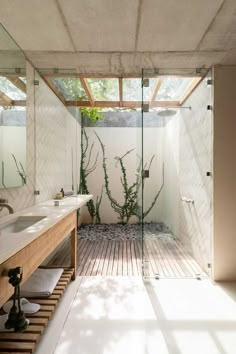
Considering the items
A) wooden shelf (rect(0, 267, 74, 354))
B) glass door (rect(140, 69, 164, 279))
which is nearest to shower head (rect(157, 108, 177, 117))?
glass door (rect(140, 69, 164, 279))

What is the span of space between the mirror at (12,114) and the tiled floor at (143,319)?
1.25 m

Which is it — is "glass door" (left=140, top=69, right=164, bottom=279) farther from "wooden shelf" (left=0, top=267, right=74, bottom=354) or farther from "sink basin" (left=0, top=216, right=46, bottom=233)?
"sink basin" (left=0, top=216, right=46, bottom=233)

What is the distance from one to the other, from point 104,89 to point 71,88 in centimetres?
58

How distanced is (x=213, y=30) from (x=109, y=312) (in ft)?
8.50

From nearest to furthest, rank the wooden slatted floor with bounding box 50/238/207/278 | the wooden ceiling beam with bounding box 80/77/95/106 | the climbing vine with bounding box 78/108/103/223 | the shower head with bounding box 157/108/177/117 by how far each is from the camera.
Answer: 1. the wooden slatted floor with bounding box 50/238/207/278
2. the wooden ceiling beam with bounding box 80/77/95/106
3. the shower head with bounding box 157/108/177/117
4. the climbing vine with bounding box 78/108/103/223

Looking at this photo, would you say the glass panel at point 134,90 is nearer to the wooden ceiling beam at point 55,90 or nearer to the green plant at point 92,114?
the wooden ceiling beam at point 55,90

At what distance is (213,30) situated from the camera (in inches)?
80.0

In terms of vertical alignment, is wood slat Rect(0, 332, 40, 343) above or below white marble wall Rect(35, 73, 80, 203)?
below

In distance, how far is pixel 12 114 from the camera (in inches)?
82.0

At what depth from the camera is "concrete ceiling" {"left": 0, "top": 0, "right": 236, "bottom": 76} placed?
177 cm

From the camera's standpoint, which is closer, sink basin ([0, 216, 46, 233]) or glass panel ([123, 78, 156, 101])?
sink basin ([0, 216, 46, 233])

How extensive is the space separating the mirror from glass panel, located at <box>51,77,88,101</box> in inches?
35.3

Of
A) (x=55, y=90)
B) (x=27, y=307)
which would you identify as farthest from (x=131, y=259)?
(x=55, y=90)

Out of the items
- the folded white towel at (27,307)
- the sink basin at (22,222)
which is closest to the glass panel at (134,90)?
the sink basin at (22,222)
